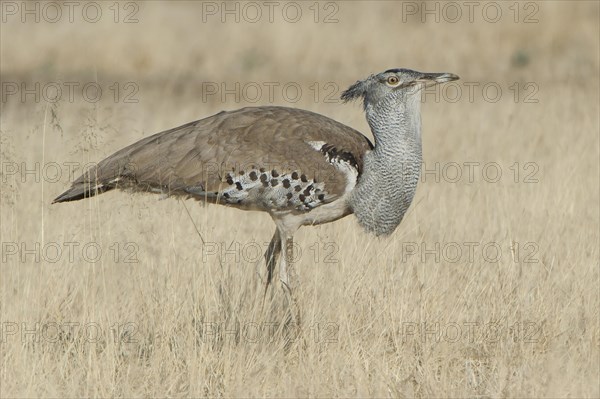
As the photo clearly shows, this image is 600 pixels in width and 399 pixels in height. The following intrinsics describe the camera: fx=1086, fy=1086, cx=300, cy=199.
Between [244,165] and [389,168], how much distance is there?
24.7 inches

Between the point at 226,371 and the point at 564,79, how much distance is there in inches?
295

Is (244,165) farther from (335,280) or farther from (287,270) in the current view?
(335,280)

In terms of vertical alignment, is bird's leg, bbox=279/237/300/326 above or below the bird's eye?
below

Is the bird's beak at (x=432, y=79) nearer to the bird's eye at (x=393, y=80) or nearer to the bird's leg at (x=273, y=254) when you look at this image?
the bird's eye at (x=393, y=80)

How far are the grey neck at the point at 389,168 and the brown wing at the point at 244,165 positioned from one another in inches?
3.3

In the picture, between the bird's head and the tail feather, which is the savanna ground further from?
the bird's head

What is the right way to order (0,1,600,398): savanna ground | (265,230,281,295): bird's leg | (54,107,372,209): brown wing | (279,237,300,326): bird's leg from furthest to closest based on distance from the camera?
(265,230,281,295): bird's leg
(279,237,300,326): bird's leg
(54,107,372,209): brown wing
(0,1,600,398): savanna ground

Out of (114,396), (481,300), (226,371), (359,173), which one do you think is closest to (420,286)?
(481,300)

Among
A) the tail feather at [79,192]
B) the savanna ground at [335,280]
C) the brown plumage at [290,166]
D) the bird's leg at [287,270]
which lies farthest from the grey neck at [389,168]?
the tail feather at [79,192]

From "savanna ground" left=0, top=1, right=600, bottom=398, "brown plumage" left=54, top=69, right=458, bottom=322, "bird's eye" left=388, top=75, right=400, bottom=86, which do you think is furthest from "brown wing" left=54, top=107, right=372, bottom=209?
"bird's eye" left=388, top=75, right=400, bottom=86

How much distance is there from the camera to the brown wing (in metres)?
4.62

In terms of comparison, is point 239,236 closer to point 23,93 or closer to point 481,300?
point 481,300

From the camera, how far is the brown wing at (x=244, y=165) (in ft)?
15.2

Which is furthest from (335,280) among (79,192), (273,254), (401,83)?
(79,192)
